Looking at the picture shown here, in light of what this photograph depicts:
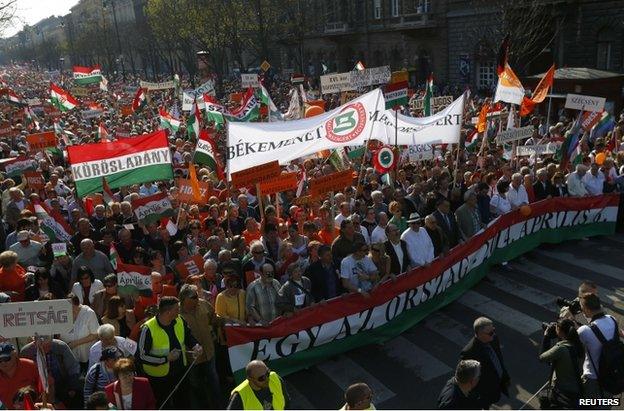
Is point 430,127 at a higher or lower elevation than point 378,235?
higher

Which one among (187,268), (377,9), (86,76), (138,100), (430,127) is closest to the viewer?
(187,268)

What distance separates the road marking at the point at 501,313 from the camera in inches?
319

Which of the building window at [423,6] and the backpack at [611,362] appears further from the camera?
the building window at [423,6]

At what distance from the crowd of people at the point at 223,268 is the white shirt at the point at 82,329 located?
10 mm

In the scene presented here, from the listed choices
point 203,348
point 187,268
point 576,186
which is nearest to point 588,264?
point 576,186

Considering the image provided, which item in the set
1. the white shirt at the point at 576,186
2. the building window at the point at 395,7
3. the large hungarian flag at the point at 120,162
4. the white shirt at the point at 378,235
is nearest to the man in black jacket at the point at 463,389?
the white shirt at the point at 378,235

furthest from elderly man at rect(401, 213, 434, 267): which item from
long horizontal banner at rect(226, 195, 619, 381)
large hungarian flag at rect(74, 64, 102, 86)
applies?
large hungarian flag at rect(74, 64, 102, 86)

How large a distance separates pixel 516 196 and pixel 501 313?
8.76 feet

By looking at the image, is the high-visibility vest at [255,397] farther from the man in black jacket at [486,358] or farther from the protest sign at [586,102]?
the protest sign at [586,102]

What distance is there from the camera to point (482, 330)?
5.24 meters

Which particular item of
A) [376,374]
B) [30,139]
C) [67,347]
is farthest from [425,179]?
[30,139]

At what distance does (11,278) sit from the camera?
7.57 metres

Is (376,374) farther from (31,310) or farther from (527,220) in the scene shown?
(527,220)

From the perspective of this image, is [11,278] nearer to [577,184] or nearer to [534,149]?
[534,149]
